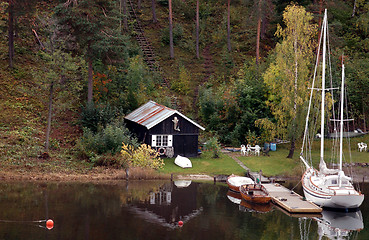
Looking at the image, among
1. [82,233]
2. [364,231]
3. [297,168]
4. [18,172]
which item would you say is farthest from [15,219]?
[297,168]

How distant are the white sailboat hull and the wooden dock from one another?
0.75 meters

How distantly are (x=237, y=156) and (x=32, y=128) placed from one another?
829 inches

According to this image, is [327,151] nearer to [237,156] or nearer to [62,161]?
[237,156]

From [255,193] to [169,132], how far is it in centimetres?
1300

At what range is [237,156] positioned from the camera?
175ft

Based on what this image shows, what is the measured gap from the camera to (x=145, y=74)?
6438cm

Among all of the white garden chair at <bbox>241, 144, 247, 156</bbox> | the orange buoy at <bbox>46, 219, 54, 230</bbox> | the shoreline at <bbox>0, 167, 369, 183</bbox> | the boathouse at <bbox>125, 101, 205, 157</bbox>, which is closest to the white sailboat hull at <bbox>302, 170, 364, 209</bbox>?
the shoreline at <bbox>0, 167, 369, 183</bbox>

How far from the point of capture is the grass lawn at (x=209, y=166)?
48.2 m

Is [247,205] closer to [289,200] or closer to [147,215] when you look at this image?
[289,200]

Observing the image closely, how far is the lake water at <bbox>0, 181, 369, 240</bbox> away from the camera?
32.5 meters

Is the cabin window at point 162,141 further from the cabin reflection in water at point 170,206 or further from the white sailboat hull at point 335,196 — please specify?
the white sailboat hull at point 335,196

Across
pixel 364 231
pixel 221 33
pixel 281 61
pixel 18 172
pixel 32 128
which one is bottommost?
pixel 364 231

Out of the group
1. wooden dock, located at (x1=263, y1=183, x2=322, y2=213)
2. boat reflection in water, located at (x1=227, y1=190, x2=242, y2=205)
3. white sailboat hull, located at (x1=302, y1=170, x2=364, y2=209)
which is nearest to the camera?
wooden dock, located at (x1=263, y1=183, x2=322, y2=213)

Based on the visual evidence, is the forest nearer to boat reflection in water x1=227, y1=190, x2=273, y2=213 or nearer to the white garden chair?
the white garden chair
